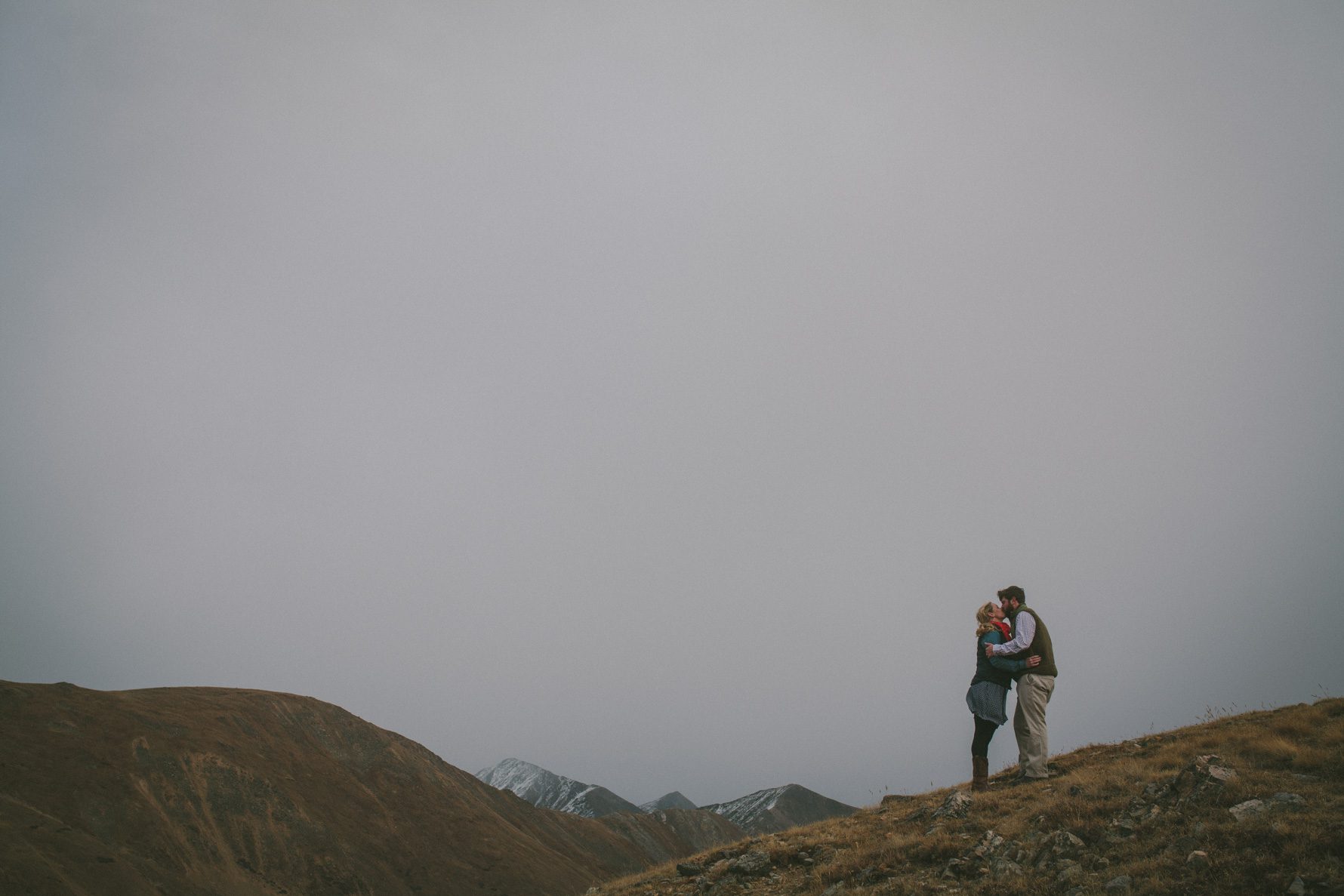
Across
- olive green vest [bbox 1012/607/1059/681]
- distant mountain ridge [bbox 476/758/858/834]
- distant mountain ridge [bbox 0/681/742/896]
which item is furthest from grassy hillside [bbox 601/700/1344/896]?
distant mountain ridge [bbox 476/758/858/834]

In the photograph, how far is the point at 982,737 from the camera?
1010 centimetres

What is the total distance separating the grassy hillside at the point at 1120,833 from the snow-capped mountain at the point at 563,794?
148 meters

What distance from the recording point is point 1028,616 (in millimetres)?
10148

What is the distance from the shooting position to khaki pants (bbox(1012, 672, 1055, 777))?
1005 centimetres

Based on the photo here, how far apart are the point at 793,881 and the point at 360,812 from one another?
46.3 meters

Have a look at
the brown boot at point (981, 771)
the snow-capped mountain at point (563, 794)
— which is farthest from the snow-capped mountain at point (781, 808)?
the brown boot at point (981, 771)

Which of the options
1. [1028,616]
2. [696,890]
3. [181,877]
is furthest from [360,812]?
[1028,616]

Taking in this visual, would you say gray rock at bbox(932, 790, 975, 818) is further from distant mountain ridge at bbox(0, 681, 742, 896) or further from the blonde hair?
distant mountain ridge at bbox(0, 681, 742, 896)

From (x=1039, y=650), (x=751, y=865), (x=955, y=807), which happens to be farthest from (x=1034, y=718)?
(x=751, y=865)

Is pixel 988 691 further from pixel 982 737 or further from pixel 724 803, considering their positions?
pixel 724 803

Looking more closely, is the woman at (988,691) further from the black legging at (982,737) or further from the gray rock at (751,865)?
the gray rock at (751,865)

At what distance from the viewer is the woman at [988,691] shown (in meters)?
10.0

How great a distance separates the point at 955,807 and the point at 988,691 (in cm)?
191

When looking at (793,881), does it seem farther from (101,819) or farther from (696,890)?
(101,819)
